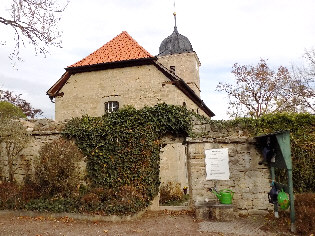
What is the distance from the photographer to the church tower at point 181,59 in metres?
21.7

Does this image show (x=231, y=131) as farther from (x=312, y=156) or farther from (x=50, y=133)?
(x=50, y=133)

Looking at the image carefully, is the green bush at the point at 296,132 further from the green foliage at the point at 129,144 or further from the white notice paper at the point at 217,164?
the green foliage at the point at 129,144

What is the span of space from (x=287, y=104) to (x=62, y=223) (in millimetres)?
22386

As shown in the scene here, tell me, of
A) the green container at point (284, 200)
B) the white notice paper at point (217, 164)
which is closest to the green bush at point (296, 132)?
the white notice paper at point (217, 164)

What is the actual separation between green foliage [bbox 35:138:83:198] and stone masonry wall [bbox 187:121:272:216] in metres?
4.18

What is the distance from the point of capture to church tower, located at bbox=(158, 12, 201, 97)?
21.7 meters

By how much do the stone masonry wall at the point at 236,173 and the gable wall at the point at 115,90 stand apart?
3.77 metres

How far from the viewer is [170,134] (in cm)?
964

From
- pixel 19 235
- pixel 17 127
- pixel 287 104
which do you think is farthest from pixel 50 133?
pixel 287 104

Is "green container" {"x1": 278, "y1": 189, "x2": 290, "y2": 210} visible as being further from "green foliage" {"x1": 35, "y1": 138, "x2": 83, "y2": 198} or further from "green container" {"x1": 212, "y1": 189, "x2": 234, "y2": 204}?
"green foliage" {"x1": 35, "y1": 138, "x2": 83, "y2": 198}

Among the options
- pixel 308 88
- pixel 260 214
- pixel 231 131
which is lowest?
pixel 260 214

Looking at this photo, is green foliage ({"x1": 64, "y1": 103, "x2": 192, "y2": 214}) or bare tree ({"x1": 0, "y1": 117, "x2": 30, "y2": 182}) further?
bare tree ({"x1": 0, "y1": 117, "x2": 30, "y2": 182})

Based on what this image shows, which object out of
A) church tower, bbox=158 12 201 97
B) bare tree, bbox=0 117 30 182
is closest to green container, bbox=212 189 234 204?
bare tree, bbox=0 117 30 182

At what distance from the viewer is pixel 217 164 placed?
341 inches
